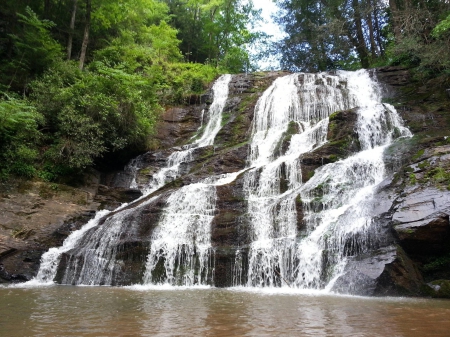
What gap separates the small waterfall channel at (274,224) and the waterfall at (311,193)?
0.10ft

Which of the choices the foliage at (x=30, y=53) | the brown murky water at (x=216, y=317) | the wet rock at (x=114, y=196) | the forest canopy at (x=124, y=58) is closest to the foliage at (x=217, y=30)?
the forest canopy at (x=124, y=58)

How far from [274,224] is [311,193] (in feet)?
5.75

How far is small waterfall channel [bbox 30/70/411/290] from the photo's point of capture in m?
10.0

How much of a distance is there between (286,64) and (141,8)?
13101 millimetres

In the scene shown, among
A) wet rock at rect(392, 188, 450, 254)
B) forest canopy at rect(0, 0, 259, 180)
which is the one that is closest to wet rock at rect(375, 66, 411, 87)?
forest canopy at rect(0, 0, 259, 180)

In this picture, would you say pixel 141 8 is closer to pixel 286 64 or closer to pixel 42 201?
pixel 286 64

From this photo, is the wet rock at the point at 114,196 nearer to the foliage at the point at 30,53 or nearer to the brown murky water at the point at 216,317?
the foliage at the point at 30,53

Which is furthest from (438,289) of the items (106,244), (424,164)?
(106,244)

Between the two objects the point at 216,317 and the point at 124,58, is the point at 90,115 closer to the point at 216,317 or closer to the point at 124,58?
the point at 124,58

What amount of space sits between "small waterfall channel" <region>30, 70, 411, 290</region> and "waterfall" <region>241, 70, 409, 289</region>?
3 cm

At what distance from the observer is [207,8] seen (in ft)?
108

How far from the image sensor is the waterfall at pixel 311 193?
9883 mm

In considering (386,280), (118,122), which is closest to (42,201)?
(118,122)

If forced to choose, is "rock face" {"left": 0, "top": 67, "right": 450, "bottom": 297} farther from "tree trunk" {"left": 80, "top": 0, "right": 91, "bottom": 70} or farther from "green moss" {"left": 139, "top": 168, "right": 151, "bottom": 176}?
"tree trunk" {"left": 80, "top": 0, "right": 91, "bottom": 70}
